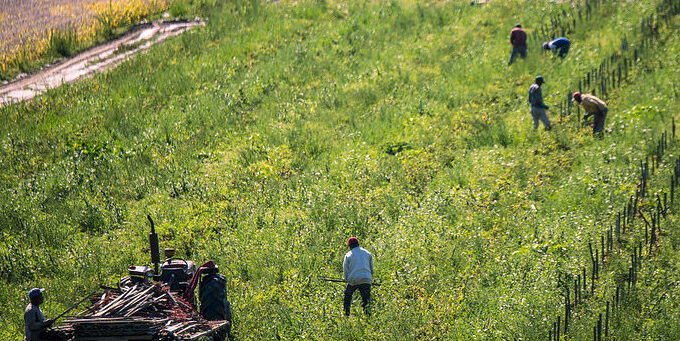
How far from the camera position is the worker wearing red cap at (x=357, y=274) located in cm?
1093

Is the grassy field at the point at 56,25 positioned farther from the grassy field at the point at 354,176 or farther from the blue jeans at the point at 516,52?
the blue jeans at the point at 516,52

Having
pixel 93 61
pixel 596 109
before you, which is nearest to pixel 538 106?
pixel 596 109

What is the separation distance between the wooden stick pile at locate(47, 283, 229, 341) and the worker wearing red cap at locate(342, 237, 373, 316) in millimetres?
2287

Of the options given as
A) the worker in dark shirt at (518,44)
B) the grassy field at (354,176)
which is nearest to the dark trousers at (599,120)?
the grassy field at (354,176)

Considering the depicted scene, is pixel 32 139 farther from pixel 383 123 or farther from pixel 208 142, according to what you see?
pixel 383 123

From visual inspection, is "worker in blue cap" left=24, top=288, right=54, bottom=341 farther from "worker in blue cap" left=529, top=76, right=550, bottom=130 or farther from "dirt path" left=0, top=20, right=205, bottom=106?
"dirt path" left=0, top=20, right=205, bottom=106

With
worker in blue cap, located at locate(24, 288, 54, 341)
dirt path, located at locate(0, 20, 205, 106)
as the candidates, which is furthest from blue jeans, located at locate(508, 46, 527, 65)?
worker in blue cap, located at locate(24, 288, 54, 341)

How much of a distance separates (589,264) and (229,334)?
253 inches

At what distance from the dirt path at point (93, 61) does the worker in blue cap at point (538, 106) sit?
611 inches

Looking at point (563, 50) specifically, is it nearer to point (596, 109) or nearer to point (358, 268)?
point (596, 109)

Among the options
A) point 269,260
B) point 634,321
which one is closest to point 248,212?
point 269,260

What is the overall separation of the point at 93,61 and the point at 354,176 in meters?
14.1

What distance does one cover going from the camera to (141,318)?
817 centimetres

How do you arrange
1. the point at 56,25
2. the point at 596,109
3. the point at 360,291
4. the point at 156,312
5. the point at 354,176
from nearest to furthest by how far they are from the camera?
the point at 156,312, the point at 360,291, the point at 354,176, the point at 596,109, the point at 56,25
